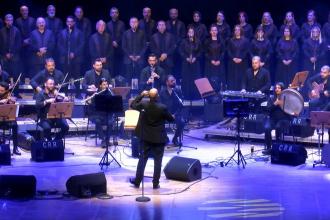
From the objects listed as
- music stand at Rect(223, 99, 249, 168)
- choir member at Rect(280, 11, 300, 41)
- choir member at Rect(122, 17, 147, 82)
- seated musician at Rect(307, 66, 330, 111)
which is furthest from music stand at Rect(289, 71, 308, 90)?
choir member at Rect(122, 17, 147, 82)

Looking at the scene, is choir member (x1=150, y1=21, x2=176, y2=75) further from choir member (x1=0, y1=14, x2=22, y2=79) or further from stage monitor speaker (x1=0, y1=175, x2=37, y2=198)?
stage monitor speaker (x1=0, y1=175, x2=37, y2=198)

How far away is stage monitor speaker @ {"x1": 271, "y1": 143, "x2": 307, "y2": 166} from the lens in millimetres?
14664

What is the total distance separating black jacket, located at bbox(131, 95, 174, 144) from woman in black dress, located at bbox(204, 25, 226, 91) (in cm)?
789

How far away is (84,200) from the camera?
1192cm

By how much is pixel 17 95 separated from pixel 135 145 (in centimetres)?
512

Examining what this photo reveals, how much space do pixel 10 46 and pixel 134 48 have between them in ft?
11.1

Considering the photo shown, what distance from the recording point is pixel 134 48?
19.9m

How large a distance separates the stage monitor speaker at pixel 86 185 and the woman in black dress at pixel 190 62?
856 cm

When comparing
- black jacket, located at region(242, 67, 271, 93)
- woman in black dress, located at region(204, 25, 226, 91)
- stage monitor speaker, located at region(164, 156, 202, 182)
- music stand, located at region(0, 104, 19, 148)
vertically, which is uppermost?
woman in black dress, located at region(204, 25, 226, 91)

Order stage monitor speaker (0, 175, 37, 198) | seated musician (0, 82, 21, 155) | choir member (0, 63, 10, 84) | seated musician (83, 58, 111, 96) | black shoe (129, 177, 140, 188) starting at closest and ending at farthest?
stage monitor speaker (0, 175, 37, 198) → black shoe (129, 177, 140, 188) → seated musician (0, 82, 21, 155) → seated musician (83, 58, 111, 96) → choir member (0, 63, 10, 84)

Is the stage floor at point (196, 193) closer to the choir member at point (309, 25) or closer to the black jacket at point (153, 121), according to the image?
the black jacket at point (153, 121)

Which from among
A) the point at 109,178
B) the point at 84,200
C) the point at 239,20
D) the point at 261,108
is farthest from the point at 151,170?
the point at 239,20

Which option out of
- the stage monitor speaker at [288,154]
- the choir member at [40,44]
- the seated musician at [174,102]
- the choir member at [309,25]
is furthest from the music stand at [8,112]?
the choir member at [309,25]

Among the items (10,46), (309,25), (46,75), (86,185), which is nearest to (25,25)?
(10,46)
